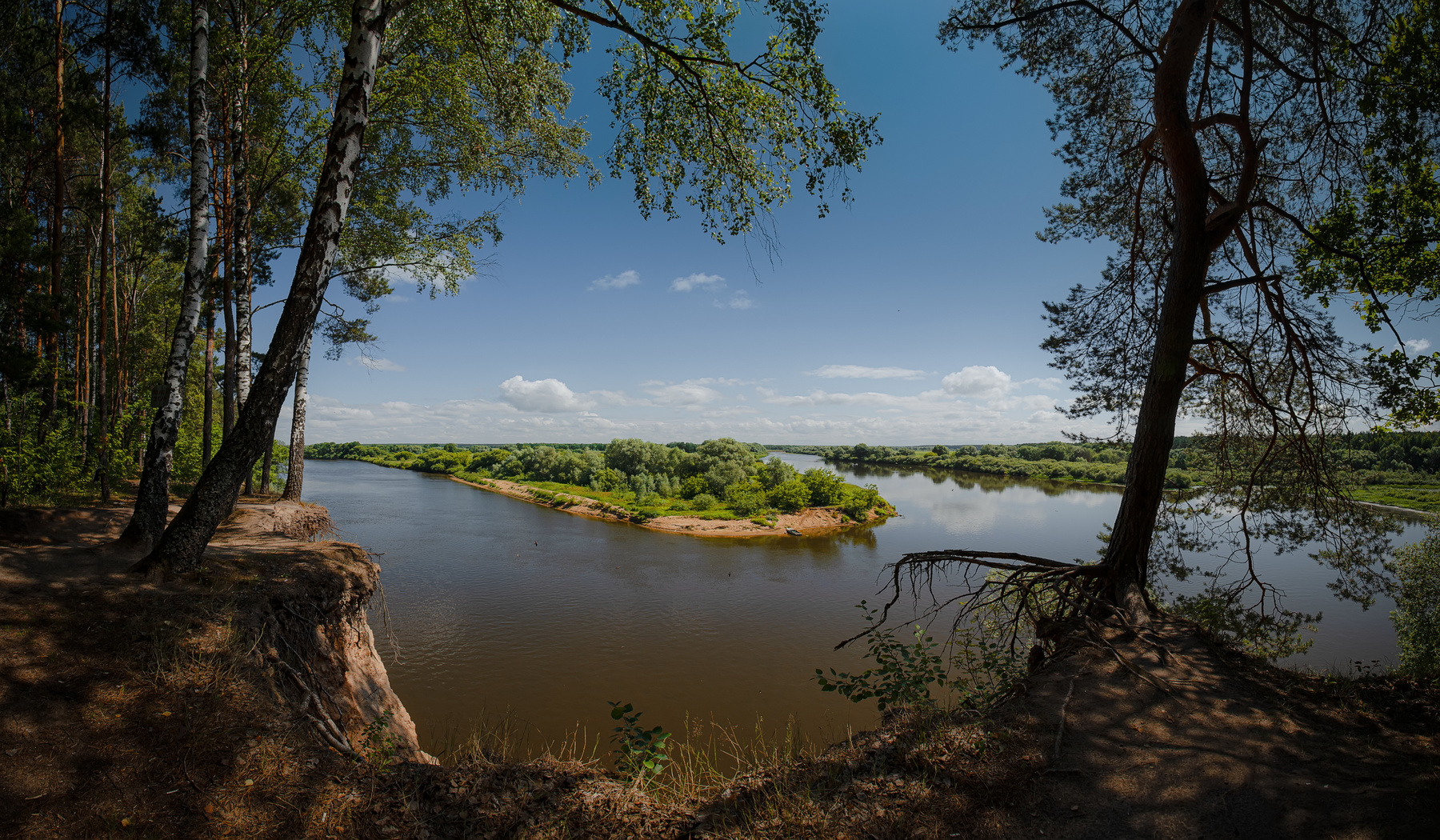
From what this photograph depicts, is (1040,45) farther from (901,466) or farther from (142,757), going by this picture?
(901,466)

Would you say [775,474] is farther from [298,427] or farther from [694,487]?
[298,427]

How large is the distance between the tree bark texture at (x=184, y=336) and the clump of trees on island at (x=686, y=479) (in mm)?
26726

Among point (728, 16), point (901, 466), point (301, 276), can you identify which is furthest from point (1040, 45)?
point (901, 466)

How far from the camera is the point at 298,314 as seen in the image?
4117mm

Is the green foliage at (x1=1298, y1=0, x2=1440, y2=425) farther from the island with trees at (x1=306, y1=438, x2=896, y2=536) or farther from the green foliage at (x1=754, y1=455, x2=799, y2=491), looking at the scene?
the green foliage at (x1=754, y1=455, x2=799, y2=491)

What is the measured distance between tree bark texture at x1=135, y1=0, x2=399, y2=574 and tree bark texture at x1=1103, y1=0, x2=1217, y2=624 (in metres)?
6.91

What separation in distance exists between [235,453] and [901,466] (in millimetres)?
85526

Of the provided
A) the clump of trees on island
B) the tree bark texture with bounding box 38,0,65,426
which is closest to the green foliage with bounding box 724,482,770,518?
the clump of trees on island

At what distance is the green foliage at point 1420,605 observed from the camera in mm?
7836

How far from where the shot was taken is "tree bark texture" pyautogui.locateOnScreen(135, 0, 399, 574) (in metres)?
4.10

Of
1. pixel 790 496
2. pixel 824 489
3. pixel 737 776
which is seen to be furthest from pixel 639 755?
pixel 824 489

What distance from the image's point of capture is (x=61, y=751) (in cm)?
253

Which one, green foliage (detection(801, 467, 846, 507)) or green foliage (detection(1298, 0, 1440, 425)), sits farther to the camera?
green foliage (detection(801, 467, 846, 507))

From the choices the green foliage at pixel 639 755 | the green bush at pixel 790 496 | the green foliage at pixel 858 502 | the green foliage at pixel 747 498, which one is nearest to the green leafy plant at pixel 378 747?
the green foliage at pixel 639 755
